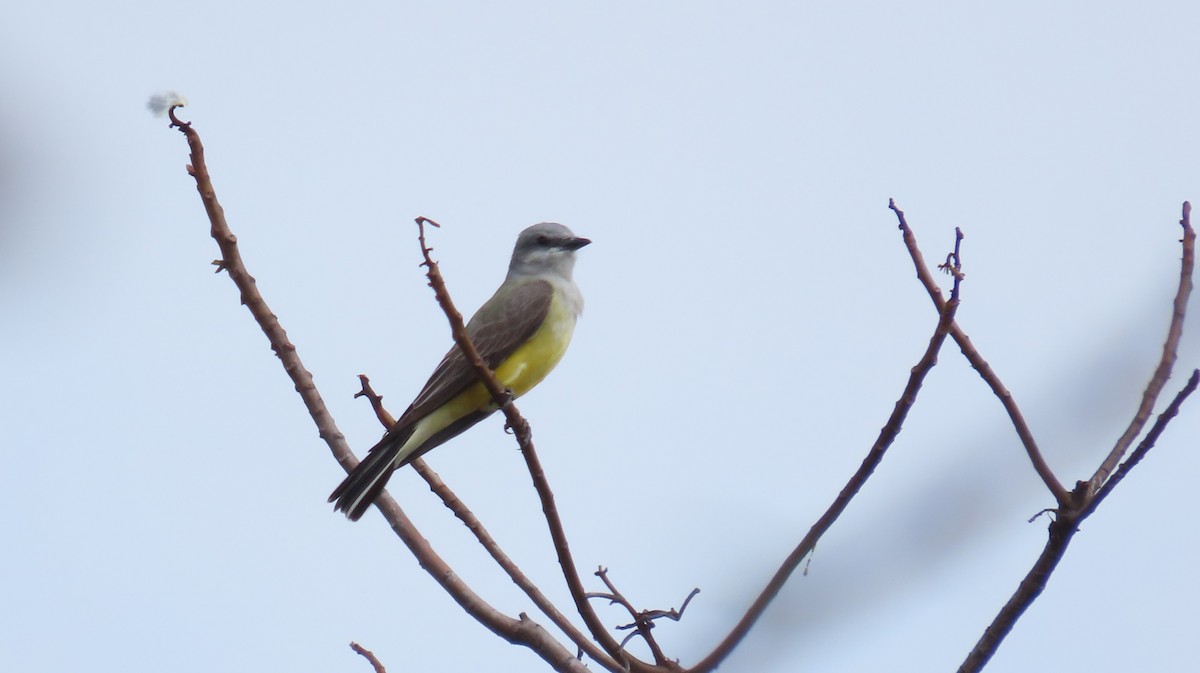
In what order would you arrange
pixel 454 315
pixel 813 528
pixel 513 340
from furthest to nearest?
pixel 513 340
pixel 454 315
pixel 813 528

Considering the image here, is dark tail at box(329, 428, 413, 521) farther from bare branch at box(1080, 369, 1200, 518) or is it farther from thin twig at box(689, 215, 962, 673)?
bare branch at box(1080, 369, 1200, 518)

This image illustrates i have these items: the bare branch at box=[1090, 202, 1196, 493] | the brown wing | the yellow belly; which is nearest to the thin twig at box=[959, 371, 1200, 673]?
the bare branch at box=[1090, 202, 1196, 493]

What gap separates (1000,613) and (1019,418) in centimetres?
51

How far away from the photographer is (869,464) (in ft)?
9.89

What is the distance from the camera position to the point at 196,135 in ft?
13.3

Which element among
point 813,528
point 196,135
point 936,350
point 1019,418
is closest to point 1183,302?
point 1019,418

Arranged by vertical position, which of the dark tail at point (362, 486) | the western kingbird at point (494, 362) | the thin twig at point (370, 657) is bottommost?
the thin twig at point (370, 657)

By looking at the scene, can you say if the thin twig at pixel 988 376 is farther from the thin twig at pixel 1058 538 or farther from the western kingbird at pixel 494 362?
the western kingbird at pixel 494 362

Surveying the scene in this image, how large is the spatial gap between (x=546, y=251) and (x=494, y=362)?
1653 mm

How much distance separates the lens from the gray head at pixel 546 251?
27.1 feet

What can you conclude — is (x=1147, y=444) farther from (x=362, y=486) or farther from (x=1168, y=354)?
(x=362, y=486)

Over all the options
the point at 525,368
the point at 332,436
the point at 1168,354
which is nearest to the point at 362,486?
the point at 332,436

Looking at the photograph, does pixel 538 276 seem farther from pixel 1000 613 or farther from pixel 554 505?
pixel 1000 613

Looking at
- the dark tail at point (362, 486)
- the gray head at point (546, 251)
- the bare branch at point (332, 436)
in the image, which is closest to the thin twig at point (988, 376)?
the bare branch at point (332, 436)
